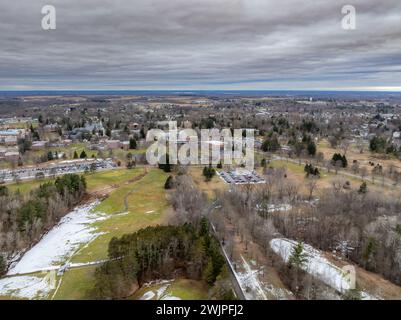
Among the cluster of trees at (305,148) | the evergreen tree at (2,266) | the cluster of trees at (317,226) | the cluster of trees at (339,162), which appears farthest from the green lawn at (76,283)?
the cluster of trees at (305,148)

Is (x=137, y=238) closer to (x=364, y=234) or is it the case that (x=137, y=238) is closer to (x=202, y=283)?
(x=202, y=283)

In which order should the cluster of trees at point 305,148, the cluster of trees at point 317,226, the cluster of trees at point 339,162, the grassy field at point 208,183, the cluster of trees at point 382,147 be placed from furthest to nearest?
1. the cluster of trees at point 382,147
2. the cluster of trees at point 305,148
3. the cluster of trees at point 339,162
4. the grassy field at point 208,183
5. the cluster of trees at point 317,226

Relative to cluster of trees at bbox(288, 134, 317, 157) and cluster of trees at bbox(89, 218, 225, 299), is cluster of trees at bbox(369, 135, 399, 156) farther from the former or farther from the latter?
cluster of trees at bbox(89, 218, 225, 299)

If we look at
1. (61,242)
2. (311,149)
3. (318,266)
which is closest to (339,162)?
(311,149)

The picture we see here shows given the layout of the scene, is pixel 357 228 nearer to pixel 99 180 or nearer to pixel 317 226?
pixel 317 226

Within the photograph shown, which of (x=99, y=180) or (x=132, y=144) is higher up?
(x=132, y=144)

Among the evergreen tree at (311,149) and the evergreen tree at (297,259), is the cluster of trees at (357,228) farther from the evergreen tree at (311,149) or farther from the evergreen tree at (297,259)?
the evergreen tree at (311,149)

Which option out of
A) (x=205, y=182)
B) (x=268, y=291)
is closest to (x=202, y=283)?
(x=268, y=291)
